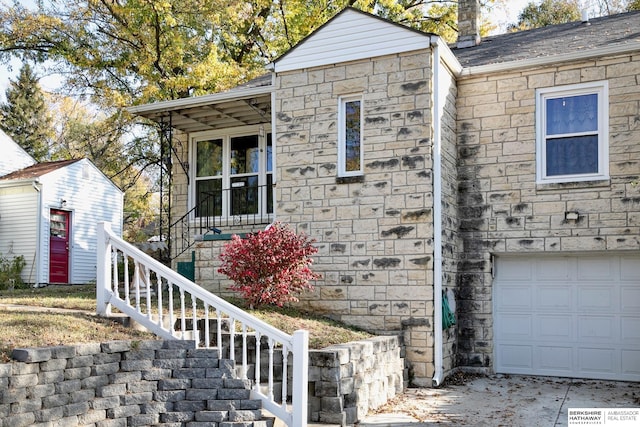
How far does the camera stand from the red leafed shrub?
344 inches

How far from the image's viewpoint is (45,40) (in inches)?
749

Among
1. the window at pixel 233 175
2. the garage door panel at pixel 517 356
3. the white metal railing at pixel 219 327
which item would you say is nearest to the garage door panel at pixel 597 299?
the garage door panel at pixel 517 356

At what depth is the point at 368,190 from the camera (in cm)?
966

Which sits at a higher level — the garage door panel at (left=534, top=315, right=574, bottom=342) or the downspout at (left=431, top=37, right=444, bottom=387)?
the downspout at (left=431, top=37, right=444, bottom=387)

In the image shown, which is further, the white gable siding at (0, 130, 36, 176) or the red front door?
the white gable siding at (0, 130, 36, 176)

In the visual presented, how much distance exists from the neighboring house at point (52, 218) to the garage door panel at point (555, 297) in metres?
12.5

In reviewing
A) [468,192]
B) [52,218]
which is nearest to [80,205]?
[52,218]

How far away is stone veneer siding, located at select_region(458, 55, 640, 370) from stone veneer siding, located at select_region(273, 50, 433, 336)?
1365 millimetres

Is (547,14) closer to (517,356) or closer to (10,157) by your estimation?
(517,356)

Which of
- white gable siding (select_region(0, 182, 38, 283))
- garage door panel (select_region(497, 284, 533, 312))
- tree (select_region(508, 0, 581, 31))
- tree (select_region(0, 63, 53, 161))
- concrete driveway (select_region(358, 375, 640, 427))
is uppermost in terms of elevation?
tree (select_region(508, 0, 581, 31))

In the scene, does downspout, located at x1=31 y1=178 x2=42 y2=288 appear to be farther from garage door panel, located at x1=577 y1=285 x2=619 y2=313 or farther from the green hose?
garage door panel, located at x1=577 y1=285 x2=619 y2=313

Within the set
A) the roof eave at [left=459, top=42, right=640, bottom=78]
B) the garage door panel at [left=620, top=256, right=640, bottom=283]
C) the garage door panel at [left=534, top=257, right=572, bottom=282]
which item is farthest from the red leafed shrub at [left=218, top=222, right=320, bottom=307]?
the garage door panel at [left=620, top=256, right=640, bottom=283]

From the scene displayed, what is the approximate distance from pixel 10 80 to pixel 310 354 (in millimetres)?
28361

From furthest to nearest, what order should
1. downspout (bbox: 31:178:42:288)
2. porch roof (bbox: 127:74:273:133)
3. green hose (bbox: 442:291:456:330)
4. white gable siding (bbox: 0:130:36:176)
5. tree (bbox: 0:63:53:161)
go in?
1. tree (bbox: 0:63:53:161)
2. white gable siding (bbox: 0:130:36:176)
3. downspout (bbox: 31:178:42:288)
4. porch roof (bbox: 127:74:273:133)
5. green hose (bbox: 442:291:456:330)
